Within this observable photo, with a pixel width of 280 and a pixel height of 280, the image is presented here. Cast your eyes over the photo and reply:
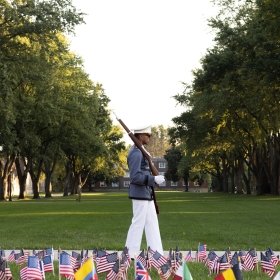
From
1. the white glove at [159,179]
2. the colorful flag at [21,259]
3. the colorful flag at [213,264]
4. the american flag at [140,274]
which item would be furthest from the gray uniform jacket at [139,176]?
the american flag at [140,274]

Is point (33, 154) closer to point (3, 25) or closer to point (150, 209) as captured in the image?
point (3, 25)

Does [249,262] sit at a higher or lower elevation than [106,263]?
lower

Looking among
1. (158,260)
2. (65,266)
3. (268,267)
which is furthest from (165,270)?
(268,267)

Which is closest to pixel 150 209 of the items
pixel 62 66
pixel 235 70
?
pixel 235 70

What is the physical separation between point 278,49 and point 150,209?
23.1 metres

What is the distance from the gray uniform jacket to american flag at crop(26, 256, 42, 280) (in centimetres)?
316

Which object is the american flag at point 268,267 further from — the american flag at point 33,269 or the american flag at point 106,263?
the american flag at point 33,269

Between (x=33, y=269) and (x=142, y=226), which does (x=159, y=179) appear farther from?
(x=33, y=269)

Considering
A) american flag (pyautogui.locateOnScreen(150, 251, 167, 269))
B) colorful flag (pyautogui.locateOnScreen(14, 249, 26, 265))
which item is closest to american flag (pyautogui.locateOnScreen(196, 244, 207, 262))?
american flag (pyautogui.locateOnScreen(150, 251, 167, 269))

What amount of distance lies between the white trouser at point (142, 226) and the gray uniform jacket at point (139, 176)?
0.36 feet

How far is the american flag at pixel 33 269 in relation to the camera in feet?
20.5

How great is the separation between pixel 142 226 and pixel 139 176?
78cm

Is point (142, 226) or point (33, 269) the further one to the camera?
point (142, 226)

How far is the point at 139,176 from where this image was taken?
924 cm
